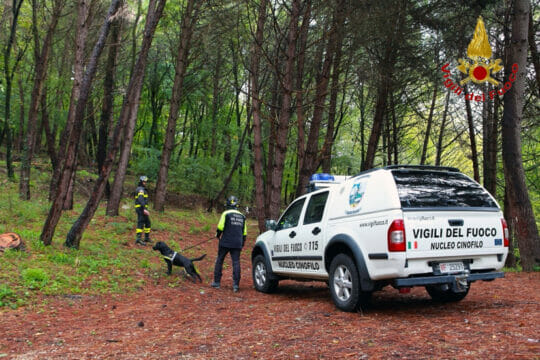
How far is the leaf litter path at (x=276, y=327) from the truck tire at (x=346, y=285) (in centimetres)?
18

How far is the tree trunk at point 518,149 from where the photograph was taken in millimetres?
10391

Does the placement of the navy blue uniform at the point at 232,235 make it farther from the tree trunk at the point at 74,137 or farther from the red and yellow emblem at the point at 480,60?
the red and yellow emblem at the point at 480,60

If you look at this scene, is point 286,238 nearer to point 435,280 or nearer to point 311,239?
point 311,239

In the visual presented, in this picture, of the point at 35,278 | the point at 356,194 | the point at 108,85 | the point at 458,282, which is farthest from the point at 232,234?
the point at 108,85

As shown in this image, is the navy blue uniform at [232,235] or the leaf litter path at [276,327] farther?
the navy blue uniform at [232,235]

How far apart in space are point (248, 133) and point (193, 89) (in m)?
4.41

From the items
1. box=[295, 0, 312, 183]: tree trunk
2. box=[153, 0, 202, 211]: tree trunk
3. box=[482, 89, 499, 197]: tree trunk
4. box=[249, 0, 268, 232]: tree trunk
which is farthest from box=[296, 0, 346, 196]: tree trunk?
box=[153, 0, 202, 211]: tree trunk

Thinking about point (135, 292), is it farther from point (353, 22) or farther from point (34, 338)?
point (353, 22)

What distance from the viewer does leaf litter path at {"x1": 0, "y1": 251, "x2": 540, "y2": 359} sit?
428 cm

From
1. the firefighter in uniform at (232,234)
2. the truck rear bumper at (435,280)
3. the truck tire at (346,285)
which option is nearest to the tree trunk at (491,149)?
the firefighter in uniform at (232,234)

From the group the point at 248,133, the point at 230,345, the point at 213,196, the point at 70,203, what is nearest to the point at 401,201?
the point at 230,345

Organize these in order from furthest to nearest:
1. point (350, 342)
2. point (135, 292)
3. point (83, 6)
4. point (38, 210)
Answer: point (38, 210) → point (83, 6) → point (135, 292) → point (350, 342)

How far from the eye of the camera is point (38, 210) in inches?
549

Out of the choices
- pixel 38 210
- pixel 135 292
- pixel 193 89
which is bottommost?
pixel 135 292
